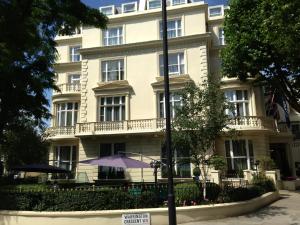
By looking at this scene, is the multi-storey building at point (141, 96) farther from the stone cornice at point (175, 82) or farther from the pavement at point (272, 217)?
the pavement at point (272, 217)

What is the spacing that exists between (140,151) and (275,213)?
1484 cm

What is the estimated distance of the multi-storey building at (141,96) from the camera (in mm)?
29078

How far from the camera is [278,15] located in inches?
525

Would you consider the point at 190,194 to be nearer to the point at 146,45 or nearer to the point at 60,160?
the point at 146,45

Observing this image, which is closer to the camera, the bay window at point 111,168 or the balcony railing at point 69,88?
the bay window at point 111,168

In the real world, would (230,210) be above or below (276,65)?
below

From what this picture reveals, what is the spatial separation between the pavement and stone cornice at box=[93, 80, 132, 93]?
16.2 m

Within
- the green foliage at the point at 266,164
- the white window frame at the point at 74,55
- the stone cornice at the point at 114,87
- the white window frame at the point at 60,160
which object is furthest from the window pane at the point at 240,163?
the white window frame at the point at 74,55

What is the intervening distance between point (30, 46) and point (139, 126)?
15947 mm

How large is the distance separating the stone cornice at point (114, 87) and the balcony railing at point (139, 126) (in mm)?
3020

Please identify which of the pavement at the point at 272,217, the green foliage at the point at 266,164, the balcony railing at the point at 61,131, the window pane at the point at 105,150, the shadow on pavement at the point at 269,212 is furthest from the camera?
the balcony railing at the point at 61,131

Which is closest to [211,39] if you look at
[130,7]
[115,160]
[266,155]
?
[130,7]

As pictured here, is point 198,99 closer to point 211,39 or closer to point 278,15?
point 278,15

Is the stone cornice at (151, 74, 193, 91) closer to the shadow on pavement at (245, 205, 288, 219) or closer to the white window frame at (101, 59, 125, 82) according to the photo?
the white window frame at (101, 59, 125, 82)
